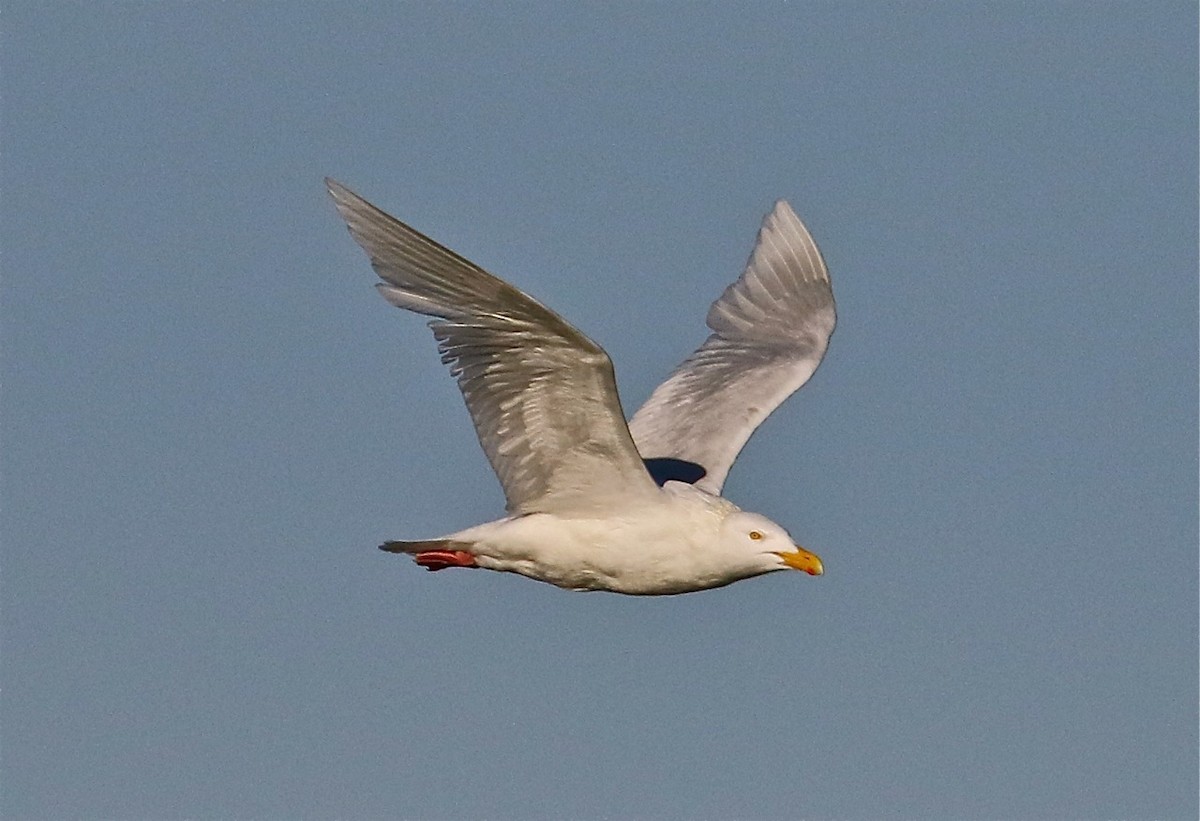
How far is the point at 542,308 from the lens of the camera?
15039 mm

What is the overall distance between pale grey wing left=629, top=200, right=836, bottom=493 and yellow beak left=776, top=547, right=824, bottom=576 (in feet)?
6.04

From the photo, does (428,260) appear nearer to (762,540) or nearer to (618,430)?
(618,430)

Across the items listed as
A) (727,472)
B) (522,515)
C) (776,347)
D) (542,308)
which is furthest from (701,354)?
(542,308)

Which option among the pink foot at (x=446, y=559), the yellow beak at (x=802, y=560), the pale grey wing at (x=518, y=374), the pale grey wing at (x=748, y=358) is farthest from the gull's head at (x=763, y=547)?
the pink foot at (x=446, y=559)

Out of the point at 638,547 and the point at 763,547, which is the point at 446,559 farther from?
the point at 763,547

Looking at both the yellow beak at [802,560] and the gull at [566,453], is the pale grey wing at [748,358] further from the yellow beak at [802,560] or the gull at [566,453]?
the yellow beak at [802,560]

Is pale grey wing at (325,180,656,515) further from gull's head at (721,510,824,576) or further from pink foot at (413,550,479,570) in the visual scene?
gull's head at (721,510,824,576)

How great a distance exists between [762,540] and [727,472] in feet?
7.64

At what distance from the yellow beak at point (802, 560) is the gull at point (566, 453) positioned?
0.7 inches

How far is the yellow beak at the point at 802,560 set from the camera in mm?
16609

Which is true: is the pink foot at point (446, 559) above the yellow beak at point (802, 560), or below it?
above

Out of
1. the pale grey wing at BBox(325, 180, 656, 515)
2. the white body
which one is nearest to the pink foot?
the white body

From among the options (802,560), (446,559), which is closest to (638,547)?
(802,560)

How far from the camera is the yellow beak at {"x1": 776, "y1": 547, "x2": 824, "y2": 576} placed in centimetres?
1661
